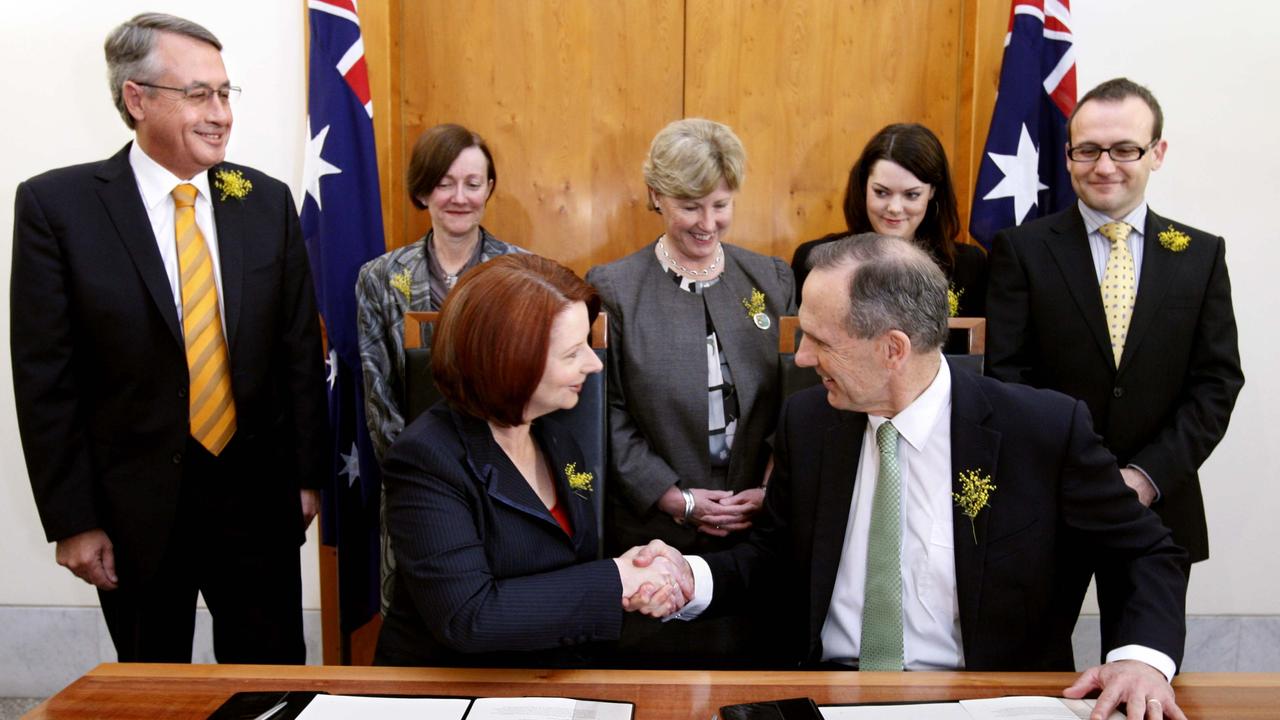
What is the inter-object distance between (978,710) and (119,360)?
6.29 feet

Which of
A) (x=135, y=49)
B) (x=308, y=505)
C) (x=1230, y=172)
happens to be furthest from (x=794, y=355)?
(x=1230, y=172)

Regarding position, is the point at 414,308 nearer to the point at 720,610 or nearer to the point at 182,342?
the point at 182,342

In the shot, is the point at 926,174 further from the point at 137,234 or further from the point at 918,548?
the point at 137,234

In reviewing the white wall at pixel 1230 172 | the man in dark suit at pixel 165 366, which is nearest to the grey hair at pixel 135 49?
the man in dark suit at pixel 165 366

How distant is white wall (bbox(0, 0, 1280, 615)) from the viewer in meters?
3.20

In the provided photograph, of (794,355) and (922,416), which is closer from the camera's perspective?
(922,416)

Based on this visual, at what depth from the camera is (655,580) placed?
5.17 feet

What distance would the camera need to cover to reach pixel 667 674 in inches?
54.1

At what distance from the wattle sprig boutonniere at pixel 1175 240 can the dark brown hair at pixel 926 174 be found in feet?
1.65

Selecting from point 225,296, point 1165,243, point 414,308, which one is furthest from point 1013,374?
point 225,296

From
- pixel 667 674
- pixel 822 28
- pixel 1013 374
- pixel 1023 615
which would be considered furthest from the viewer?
pixel 822 28

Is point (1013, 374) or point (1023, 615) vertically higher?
point (1013, 374)

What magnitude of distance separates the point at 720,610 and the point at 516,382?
60 centimetres

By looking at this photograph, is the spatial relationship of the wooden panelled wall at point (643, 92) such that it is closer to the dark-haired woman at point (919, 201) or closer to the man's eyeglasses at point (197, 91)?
the dark-haired woman at point (919, 201)
